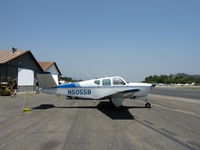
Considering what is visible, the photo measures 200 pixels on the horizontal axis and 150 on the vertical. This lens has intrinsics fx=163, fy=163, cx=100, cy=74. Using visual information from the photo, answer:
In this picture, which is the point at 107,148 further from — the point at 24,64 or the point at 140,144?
the point at 24,64

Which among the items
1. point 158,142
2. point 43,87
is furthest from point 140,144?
point 43,87

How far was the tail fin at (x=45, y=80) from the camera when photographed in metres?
10.6

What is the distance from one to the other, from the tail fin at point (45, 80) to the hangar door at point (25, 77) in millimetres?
16073

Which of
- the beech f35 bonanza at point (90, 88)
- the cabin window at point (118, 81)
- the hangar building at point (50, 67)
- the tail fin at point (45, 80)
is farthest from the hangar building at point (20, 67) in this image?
the cabin window at point (118, 81)

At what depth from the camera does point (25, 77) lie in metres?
26.2

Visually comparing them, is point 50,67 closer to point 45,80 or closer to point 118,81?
point 45,80

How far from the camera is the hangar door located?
24.8 meters

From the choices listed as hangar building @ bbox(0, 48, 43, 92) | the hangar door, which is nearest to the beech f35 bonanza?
hangar building @ bbox(0, 48, 43, 92)

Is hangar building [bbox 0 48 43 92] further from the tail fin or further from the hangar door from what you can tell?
the tail fin

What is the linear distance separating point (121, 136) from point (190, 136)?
7.59 ft

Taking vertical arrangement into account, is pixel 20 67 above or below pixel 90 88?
above

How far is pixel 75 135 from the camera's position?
5.41 metres

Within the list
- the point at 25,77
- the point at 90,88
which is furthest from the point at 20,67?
the point at 90,88

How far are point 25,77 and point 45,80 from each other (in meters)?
17.7
